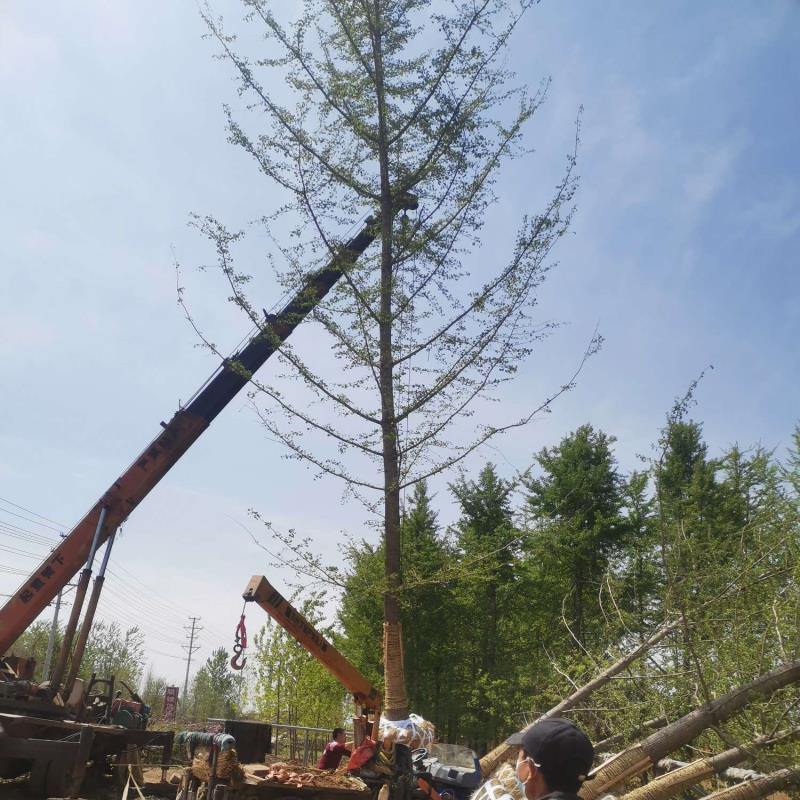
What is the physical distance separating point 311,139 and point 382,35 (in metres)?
1.97

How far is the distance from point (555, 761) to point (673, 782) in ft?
17.8

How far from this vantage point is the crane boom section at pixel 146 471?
42.4 feet

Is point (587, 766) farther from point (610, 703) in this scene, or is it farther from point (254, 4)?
point (254, 4)

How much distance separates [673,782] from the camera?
23.7 ft

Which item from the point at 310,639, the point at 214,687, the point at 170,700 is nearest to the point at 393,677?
the point at 310,639

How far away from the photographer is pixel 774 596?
27.9 ft

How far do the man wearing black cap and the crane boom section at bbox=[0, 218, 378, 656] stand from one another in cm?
916

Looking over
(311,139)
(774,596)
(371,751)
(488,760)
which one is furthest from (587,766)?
(311,139)

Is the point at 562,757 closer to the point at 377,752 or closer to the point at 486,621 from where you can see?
the point at 377,752

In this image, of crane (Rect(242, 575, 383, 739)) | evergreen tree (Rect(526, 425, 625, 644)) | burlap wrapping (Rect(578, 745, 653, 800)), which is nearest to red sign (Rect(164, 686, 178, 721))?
evergreen tree (Rect(526, 425, 625, 644))

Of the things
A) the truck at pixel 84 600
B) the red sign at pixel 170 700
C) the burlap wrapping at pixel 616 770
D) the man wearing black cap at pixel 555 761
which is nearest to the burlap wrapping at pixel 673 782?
the burlap wrapping at pixel 616 770

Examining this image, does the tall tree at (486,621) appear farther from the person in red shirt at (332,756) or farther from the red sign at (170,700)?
the red sign at (170,700)

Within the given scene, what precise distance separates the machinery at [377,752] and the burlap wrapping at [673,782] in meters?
2.33

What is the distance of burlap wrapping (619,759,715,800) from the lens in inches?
279
